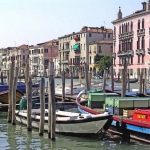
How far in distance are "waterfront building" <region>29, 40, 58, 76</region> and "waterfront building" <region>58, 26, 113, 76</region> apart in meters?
7.18

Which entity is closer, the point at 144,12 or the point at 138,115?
the point at 138,115

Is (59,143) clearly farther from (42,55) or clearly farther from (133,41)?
(42,55)

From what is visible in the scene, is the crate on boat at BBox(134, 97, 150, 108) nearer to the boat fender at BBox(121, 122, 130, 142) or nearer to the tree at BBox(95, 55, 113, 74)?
the boat fender at BBox(121, 122, 130, 142)

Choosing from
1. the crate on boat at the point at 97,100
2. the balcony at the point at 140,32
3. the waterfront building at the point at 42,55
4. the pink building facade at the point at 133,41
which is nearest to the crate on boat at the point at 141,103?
the crate on boat at the point at 97,100

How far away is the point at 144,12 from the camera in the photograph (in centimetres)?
3906

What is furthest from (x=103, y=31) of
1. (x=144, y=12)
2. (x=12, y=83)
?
(x=12, y=83)

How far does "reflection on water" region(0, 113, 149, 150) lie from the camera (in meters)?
9.61

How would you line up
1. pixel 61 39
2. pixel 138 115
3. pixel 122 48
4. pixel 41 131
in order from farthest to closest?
pixel 61 39, pixel 122 48, pixel 41 131, pixel 138 115


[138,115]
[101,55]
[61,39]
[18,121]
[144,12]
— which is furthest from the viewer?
[61,39]

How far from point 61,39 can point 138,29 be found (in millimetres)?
25281

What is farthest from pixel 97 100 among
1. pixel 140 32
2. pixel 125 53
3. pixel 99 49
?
pixel 99 49

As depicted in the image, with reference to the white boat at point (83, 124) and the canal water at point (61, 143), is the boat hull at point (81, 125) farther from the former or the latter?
the canal water at point (61, 143)

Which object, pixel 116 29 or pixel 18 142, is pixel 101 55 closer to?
pixel 116 29

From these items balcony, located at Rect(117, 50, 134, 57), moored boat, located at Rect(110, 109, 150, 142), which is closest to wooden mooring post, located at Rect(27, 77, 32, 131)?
moored boat, located at Rect(110, 109, 150, 142)
